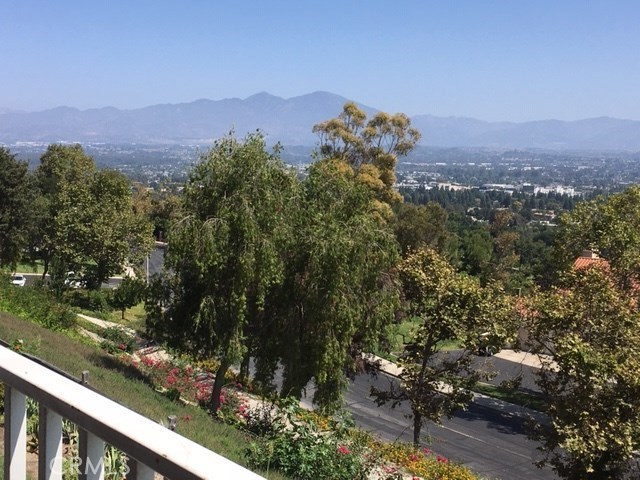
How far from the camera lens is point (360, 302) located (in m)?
15.9

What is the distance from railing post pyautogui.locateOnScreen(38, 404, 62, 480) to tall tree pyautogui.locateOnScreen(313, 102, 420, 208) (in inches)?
1422

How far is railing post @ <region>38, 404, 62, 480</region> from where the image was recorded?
1.87 meters

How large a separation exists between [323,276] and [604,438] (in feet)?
21.1

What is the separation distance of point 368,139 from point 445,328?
23.9 meters

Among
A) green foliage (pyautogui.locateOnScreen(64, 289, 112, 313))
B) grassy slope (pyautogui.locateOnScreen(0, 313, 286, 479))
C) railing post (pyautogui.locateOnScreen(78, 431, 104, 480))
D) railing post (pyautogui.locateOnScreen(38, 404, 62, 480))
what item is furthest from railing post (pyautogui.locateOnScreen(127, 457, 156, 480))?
green foliage (pyautogui.locateOnScreen(64, 289, 112, 313))

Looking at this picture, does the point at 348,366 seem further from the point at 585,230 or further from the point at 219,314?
the point at 585,230

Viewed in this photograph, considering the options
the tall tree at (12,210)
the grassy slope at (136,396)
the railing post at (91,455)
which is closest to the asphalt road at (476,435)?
the grassy slope at (136,396)

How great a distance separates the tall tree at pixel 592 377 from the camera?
12.6 meters

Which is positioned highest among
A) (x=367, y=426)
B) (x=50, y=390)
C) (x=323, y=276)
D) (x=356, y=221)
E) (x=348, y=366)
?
(x=50, y=390)

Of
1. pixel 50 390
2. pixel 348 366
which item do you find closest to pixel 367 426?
pixel 348 366

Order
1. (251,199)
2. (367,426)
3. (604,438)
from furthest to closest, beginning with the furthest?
1. (367,426)
2. (251,199)
3. (604,438)

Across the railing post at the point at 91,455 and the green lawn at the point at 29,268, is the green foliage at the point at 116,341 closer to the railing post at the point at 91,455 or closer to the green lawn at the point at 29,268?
the railing post at the point at 91,455

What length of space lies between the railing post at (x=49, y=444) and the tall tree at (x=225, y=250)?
11.8 metres

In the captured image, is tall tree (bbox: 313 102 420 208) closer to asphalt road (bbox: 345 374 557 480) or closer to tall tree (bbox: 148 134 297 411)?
asphalt road (bbox: 345 374 557 480)
